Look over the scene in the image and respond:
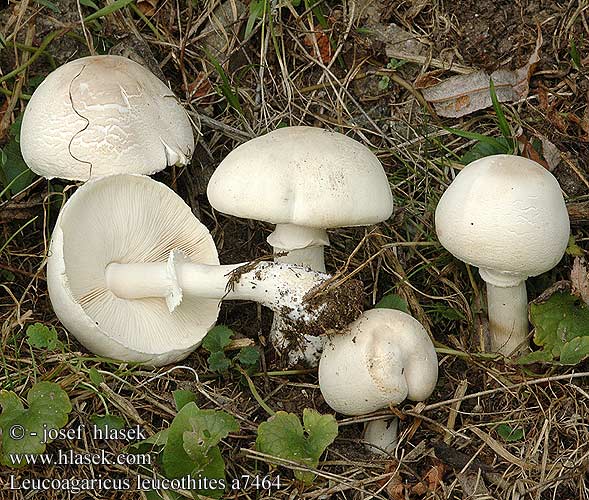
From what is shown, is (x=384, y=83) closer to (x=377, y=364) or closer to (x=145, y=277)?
(x=145, y=277)

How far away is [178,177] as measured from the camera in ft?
12.1

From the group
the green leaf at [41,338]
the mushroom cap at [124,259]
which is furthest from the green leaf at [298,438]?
the green leaf at [41,338]

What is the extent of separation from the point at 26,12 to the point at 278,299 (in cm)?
207

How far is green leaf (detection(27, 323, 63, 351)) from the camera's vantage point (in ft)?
9.25

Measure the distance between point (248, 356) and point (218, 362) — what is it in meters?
0.12

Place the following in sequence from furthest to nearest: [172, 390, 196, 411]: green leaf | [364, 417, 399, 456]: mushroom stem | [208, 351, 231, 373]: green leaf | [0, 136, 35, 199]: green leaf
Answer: [0, 136, 35, 199]: green leaf
[208, 351, 231, 373]: green leaf
[364, 417, 399, 456]: mushroom stem
[172, 390, 196, 411]: green leaf

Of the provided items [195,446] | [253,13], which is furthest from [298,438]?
[253,13]

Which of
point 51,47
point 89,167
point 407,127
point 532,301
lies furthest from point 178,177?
point 532,301

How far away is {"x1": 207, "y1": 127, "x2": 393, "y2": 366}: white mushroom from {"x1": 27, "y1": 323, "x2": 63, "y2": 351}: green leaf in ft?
2.62

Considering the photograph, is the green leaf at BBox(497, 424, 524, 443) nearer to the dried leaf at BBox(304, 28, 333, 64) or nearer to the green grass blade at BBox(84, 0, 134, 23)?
the dried leaf at BBox(304, 28, 333, 64)

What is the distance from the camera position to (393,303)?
322 cm

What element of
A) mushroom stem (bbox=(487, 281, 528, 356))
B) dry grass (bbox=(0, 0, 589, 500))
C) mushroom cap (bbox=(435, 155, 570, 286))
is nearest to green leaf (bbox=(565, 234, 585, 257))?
dry grass (bbox=(0, 0, 589, 500))

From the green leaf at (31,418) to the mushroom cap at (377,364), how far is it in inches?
37.9

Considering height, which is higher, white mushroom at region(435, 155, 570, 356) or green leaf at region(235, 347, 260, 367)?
white mushroom at region(435, 155, 570, 356)
